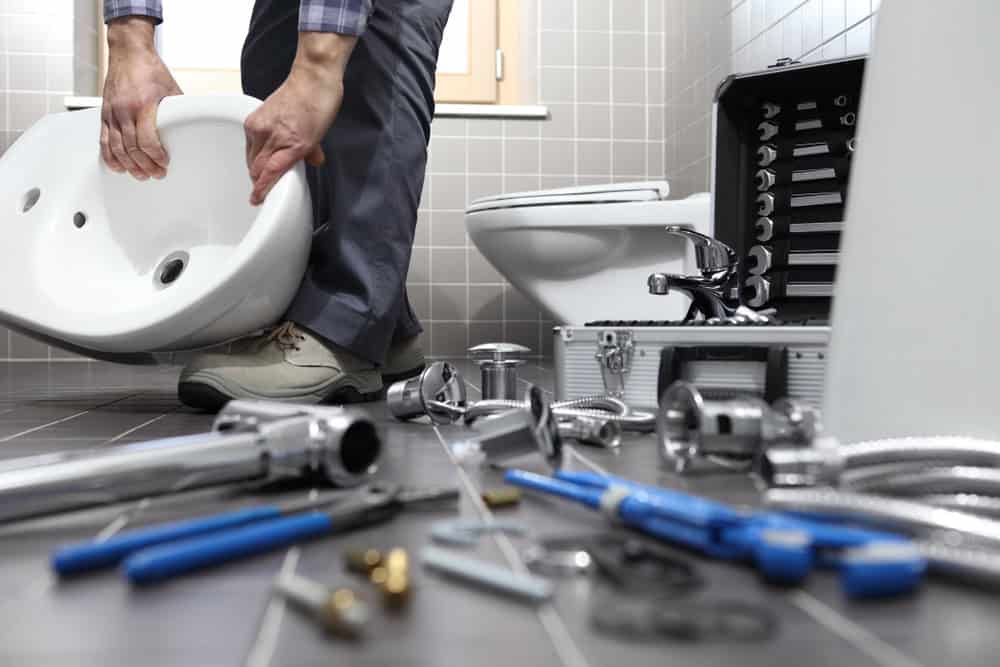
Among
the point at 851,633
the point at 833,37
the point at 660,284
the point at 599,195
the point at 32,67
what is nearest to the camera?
the point at 851,633

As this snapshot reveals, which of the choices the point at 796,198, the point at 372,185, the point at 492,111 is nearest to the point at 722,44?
the point at 492,111

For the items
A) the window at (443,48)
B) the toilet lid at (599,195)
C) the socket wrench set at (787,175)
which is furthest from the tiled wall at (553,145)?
the socket wrench set at (787,175)

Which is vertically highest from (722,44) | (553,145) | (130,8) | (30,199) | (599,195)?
(722,44)

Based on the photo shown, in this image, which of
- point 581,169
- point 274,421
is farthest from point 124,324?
point 581,169

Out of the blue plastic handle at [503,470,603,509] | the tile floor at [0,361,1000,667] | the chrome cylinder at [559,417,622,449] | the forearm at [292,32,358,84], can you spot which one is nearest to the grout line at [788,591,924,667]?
the tile floor at [0,361,1000,667]

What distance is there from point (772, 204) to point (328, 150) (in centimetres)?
66

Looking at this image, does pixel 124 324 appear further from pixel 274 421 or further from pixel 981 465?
pixel 981 465

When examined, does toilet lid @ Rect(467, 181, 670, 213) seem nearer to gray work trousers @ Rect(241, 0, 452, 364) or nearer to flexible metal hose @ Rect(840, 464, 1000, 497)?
gray work trousers @ Rect(241, 0, 452, 364)

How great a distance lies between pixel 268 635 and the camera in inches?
14.5

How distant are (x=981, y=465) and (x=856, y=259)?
0.18 meters

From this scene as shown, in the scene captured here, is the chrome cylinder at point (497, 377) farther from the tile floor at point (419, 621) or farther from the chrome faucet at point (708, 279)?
the tile floor at point (419, 621)

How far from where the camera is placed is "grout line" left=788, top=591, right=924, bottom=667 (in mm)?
333

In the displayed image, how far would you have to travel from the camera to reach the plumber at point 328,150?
1149 mm

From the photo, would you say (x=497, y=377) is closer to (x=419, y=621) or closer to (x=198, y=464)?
(x=198, y=464)
